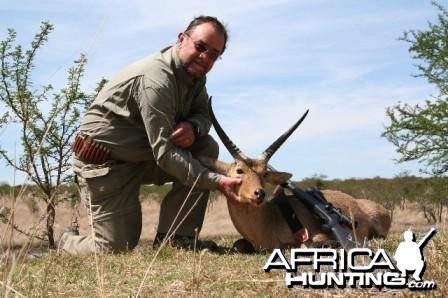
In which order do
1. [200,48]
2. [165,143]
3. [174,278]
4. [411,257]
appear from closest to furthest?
[411,257], [174,278], [165,143], [200,48]

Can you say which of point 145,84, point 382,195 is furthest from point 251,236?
point 382,195

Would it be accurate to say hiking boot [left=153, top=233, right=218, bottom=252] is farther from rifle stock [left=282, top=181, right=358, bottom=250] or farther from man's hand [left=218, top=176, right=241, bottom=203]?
rifle stock [left=282, top=181, right=358, bottom=250]

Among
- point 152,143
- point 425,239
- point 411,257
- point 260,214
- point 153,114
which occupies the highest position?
point 153,114

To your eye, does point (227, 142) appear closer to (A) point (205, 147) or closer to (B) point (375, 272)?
(A) point (205, 147)

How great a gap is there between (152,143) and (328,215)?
5.89ft

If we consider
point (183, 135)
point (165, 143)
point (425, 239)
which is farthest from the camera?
point (183, 135)

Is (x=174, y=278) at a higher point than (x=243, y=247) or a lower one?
higher

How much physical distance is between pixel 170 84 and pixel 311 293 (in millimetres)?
2807

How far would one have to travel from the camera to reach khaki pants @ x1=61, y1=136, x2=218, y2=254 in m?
6.66

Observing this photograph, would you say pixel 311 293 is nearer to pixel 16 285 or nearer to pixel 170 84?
pixel 16 285

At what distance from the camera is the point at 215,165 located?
6.65 m

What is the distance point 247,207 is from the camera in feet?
22.3

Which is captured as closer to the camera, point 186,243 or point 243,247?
point 186,243

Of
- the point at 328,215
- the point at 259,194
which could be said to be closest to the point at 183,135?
the point at 259,194
